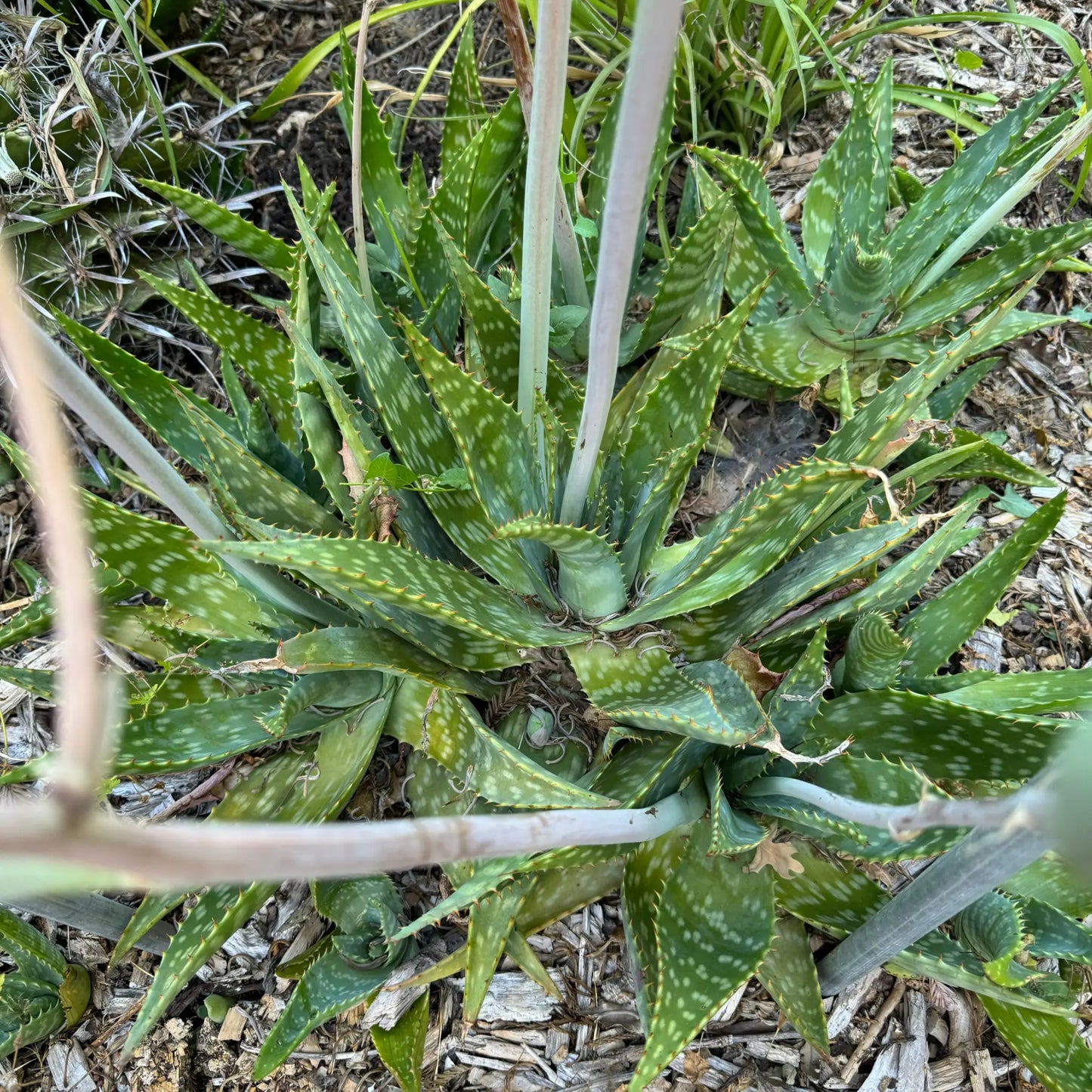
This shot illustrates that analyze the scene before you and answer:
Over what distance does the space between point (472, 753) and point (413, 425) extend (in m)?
0.43

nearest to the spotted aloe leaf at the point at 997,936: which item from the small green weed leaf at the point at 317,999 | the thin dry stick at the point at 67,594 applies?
the small green weed leaf at the point at 317,999

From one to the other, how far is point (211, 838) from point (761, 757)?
0.84 m

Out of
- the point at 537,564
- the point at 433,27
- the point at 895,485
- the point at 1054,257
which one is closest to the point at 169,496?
the point at 537,564

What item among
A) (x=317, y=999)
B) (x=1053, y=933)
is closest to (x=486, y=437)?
(x=317, y=999)

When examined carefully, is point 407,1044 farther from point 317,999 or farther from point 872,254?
point 872,254

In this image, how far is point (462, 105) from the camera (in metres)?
1.39

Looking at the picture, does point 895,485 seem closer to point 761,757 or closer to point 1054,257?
point 1054,257

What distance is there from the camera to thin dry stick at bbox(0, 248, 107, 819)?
0.69ft

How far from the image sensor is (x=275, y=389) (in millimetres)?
1277

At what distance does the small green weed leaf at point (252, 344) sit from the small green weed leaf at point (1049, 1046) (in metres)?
1.25

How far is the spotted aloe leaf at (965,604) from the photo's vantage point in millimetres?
1009

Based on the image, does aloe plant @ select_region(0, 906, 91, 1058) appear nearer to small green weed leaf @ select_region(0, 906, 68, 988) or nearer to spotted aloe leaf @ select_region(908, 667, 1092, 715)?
small green weed leaf @ select_region(0, 906, 68, 988)

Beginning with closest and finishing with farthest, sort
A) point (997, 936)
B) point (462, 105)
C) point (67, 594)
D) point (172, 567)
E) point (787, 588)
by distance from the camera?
point (67, 594) < point (997, 936) < point (787, 588) < point (172, 567) < point (462, 105)

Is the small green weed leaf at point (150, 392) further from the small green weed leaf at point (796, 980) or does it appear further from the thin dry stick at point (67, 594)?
the small green weed leaf at point (796, 980)
